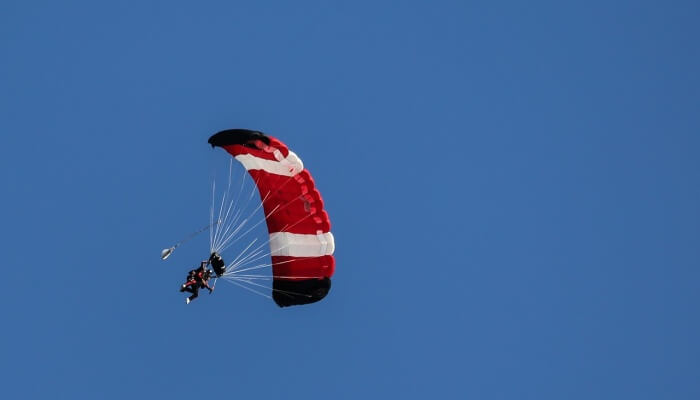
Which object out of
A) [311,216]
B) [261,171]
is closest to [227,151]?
[261,171]

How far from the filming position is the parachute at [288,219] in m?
20.9

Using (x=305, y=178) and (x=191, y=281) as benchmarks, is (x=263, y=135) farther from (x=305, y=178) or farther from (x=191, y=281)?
(x=191, y=281)

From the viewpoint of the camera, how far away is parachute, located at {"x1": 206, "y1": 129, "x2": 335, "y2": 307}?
20.9 m

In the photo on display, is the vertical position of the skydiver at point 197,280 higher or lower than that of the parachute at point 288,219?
lower

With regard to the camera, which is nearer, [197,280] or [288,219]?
[197,280]

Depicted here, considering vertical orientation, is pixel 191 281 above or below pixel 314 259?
below

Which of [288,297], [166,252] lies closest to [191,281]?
[166,252]

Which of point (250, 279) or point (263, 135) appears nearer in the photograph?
point (263, 135)

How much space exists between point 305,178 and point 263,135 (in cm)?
131

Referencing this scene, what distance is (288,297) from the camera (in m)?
22.6

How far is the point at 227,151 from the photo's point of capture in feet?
71.9

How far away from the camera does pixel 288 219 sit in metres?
22.2

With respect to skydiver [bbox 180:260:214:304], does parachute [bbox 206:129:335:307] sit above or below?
above

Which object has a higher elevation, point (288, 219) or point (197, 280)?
point (288, 219)
